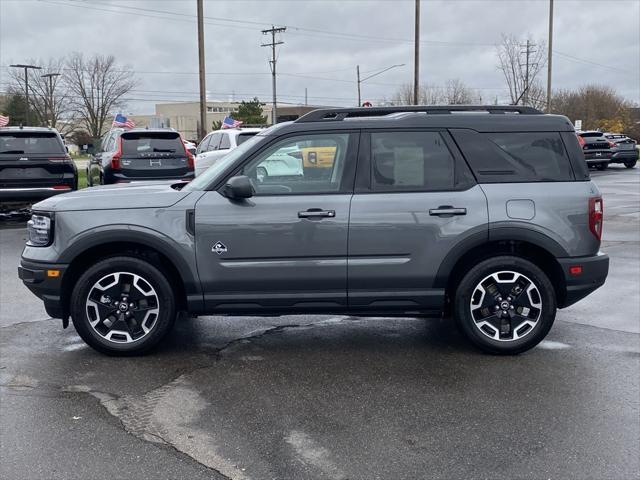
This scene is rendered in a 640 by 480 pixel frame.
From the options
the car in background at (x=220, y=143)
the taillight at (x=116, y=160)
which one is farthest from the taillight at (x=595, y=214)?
the car in background at (x=220, y=143)

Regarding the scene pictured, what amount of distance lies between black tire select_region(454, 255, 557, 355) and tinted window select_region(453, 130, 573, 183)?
2.18 feet

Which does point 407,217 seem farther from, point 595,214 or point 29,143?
point 29,143

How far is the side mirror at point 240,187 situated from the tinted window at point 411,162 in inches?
38.1

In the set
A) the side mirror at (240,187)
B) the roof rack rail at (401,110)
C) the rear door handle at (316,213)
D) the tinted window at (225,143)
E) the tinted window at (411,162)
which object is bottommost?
the rear door handle at (316,213)

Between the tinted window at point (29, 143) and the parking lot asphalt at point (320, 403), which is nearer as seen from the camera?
the parking lot asphalt at point (320, 403)

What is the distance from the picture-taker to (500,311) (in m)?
5.50

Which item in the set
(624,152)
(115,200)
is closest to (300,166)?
(115,200)

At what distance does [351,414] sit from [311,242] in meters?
1.47

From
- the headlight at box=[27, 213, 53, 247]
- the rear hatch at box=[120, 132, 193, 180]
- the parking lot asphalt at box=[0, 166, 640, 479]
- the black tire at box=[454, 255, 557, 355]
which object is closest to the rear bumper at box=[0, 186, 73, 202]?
the rear hatch at box=[120, 132, 193, 180]

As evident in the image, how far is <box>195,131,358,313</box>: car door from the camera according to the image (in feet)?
17.3

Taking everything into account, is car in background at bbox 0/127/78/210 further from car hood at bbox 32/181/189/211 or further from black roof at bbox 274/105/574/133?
black roof at bbox 274/105/574/133

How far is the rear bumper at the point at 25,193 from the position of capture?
40.4 feet

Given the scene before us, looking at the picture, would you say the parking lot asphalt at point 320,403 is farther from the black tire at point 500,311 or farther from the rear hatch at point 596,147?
the rear hatch at point 596,147

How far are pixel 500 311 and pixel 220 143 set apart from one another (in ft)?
45.7
